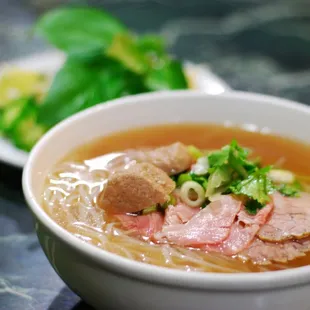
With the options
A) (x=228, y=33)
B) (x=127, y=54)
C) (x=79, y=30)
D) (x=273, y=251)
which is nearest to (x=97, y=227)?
(x=273, y=251)

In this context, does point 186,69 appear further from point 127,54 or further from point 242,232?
point 242,232

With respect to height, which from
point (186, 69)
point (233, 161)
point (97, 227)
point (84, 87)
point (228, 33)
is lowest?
point (228, 33)

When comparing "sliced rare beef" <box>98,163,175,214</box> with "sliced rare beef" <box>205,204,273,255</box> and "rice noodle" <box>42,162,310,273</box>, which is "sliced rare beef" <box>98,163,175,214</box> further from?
"sliced rare beef" <box>205,204,273,255</box>

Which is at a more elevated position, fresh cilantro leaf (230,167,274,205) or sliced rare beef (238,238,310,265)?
fresh cilantro leaf (230,167,274,205)

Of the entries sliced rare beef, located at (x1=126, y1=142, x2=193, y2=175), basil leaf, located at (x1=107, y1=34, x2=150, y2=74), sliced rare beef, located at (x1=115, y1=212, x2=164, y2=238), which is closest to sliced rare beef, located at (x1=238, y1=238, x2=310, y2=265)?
sliced rare beef, located at (x1=115, y1=212, x2=164, y2=238)

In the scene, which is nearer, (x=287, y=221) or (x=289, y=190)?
(x=287, y=221)

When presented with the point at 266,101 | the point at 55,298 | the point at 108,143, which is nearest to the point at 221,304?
the point at 55,298
